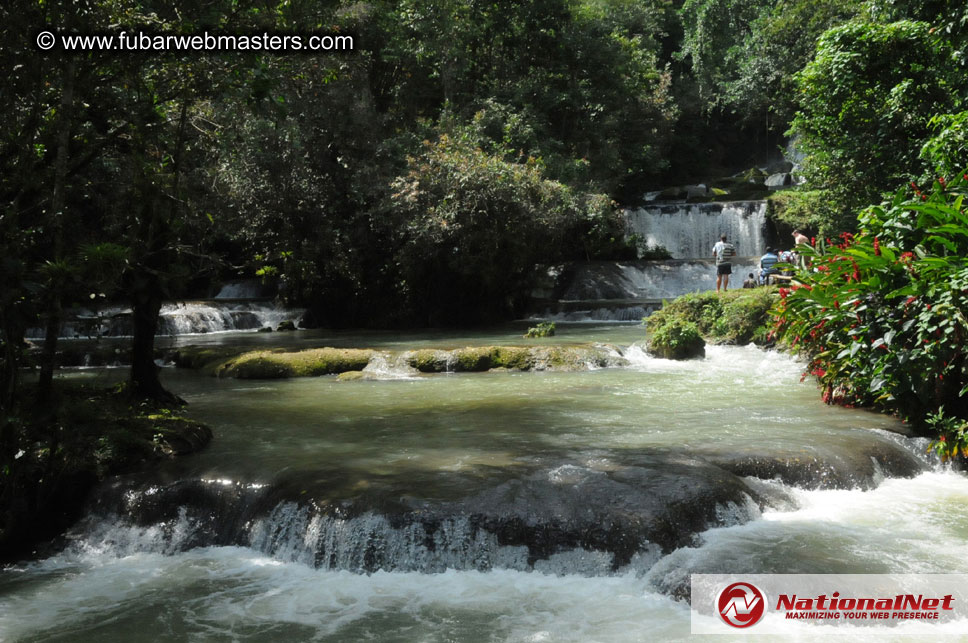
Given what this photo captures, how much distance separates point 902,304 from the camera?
7.61 m

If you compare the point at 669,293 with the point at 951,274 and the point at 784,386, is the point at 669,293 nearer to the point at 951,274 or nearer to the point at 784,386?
the point at 784,386

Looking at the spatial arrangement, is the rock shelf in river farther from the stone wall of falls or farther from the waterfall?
the stone wall of falls

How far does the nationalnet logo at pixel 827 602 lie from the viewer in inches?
182

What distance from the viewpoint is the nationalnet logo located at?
4.63 m

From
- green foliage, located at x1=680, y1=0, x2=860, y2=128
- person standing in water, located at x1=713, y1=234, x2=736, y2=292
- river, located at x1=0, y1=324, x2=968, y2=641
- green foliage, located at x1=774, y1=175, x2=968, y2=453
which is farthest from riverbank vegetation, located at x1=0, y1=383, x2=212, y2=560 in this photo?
green foliage, located at x1=680, y1=0, x2=860, y2=128

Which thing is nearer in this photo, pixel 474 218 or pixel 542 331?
pixel 542 331

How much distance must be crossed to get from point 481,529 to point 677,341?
9.46 m

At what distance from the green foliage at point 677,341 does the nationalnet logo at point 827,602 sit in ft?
31.5

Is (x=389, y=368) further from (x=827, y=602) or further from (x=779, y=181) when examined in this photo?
(x=779, y=181)

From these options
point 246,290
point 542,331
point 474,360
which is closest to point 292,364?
point 474,360

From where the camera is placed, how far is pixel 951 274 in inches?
277

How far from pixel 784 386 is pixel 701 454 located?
15.6 ft

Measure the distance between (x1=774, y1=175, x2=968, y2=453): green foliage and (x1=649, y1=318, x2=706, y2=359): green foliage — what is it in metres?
5.39

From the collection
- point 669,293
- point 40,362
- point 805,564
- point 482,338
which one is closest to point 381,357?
point 482,338
